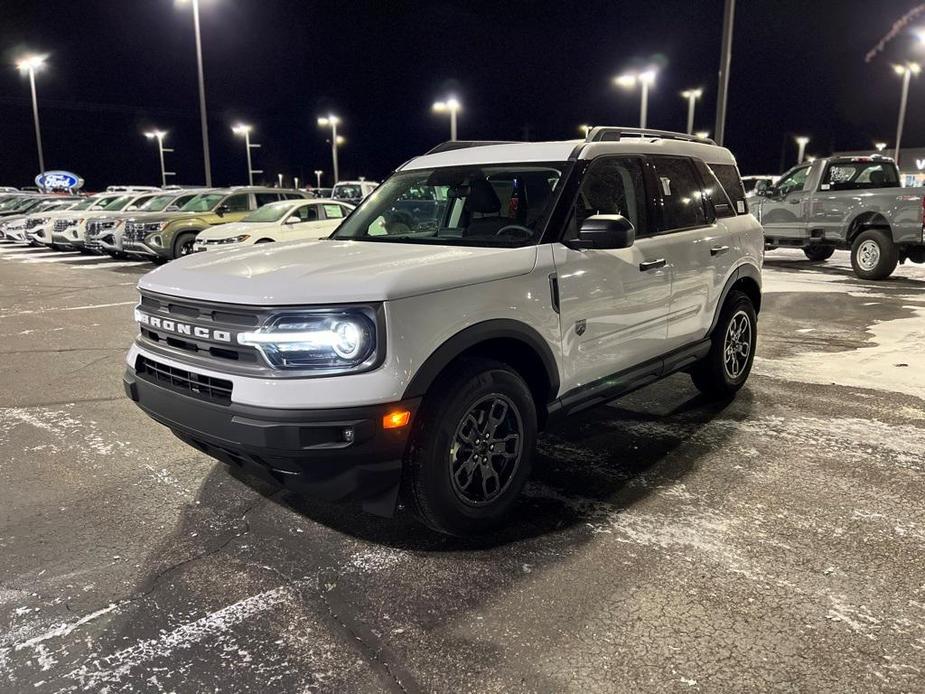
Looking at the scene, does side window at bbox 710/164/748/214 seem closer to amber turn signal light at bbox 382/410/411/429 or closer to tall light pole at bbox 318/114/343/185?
amber turn signal light at bbox 382/410/411/429

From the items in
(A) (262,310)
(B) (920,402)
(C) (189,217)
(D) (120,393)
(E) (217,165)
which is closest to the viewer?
(A) (262,310)

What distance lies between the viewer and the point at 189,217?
15594 millimetres

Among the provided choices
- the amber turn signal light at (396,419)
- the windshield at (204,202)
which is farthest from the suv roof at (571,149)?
the windshield at (204,202)

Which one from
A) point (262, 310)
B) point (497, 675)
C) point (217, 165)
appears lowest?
point (497, 675)

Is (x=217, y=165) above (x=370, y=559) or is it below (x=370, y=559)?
above

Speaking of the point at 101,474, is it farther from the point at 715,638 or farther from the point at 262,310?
the point at 715,638

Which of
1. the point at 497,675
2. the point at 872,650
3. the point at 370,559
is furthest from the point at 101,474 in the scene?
the point at 872,650

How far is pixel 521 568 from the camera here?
3285 mm

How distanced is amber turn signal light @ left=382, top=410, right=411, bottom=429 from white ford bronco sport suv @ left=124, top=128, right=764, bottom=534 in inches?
0.5

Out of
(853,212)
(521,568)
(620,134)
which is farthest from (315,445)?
(853,212)

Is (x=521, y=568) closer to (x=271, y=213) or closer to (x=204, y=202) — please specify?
(x=271, y=213)

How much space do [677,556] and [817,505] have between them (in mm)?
1072

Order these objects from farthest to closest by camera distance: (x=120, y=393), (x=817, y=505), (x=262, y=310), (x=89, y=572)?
(x=120, y=393) → (x=817, y=505) → (x=89, y=572) → (x=262, y=310)

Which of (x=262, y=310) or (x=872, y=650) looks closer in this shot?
(x=872, y=650)
